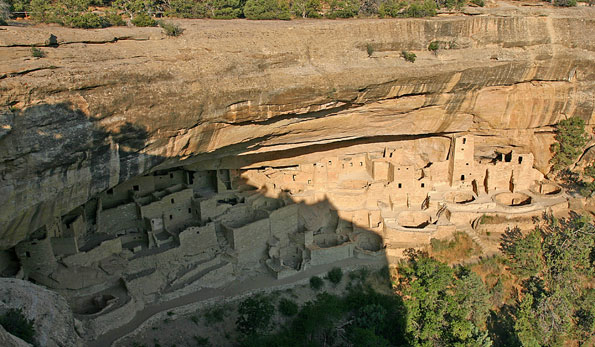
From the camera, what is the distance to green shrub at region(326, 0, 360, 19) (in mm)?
19656

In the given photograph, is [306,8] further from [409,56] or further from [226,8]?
[409,56]

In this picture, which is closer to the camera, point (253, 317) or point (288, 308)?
point (253, 317)

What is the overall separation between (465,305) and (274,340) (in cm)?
649

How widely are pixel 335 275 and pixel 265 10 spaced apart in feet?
34.8

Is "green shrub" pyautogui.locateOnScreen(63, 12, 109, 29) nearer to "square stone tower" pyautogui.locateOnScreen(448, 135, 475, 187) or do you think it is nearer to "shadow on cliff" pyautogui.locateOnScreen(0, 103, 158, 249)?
"shadow on cliff" pyautogui.locateOnScreen(0, 103, 158, 249)

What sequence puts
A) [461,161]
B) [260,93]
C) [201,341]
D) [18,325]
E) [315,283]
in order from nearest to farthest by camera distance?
[18,325], [260,93], [201,341], [315,283], [461,161]

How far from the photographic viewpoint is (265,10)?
19.4m

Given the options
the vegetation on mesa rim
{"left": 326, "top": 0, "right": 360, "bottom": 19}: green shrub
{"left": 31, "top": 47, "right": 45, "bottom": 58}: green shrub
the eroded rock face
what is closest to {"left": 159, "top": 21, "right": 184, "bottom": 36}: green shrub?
the eroded rock face

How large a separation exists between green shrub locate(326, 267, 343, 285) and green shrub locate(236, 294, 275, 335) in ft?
9.08

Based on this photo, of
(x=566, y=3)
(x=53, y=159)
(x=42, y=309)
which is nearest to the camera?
(x=42, y=309)

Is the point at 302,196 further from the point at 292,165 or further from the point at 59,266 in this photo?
the point at 59,266

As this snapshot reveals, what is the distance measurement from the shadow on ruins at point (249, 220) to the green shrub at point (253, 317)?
1549mm

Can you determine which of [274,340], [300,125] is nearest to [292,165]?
[300,125]

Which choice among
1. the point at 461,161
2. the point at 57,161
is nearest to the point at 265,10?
the point at 461,161
